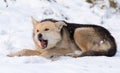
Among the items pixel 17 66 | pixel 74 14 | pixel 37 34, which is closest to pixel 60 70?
pixel 17 66

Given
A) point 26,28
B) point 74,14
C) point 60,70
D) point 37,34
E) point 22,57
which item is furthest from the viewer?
point 74,14

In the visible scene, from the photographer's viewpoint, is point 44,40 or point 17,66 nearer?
point 17,66

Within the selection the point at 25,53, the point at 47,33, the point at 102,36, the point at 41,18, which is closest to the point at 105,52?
the point at 102,36

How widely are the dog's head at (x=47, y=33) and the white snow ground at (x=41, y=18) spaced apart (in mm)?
714

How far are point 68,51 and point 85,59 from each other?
119cm

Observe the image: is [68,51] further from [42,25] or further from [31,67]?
[31,67]

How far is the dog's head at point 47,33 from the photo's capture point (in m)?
9.64

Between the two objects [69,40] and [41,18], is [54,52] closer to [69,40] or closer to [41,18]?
[69,40]

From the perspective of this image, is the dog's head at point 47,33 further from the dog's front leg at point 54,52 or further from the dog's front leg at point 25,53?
the dog's front leg at point 25,53

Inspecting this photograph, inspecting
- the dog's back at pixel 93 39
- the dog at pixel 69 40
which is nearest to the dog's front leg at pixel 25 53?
the dog at pixel 69 40

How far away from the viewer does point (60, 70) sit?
7.40 m

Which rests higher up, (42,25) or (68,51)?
(42,25)

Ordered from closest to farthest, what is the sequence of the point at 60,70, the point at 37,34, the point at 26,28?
the point at 60,70, the point at 37,34, the point at 26,28

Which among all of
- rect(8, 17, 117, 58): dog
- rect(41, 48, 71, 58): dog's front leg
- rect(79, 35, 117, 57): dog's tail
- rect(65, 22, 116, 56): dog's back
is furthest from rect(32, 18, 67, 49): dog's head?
rect(79, 35, 117, 57): dog's tail
